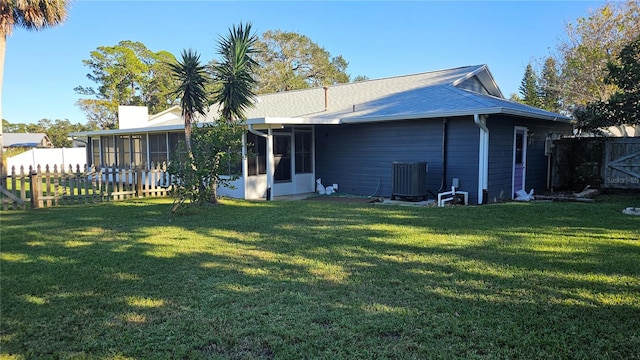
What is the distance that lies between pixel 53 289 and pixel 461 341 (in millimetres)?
3758

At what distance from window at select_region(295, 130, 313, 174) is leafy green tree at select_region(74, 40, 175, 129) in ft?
101

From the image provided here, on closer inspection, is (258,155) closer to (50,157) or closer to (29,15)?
(29,15)

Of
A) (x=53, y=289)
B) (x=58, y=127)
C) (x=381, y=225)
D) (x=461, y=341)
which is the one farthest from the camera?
(x=58, y=127)

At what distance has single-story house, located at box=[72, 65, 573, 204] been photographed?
10148mm

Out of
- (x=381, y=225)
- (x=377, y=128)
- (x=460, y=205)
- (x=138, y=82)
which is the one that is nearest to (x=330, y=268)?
(x=381, y=225)

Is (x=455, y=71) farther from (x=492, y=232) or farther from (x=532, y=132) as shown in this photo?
(x=492, y=232)

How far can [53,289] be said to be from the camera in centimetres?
402

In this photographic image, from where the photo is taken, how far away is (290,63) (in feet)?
123

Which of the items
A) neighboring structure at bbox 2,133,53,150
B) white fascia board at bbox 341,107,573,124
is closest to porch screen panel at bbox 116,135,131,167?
white fascia board at bbox 341,107,573,124

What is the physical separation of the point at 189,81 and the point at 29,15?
8.17 metres

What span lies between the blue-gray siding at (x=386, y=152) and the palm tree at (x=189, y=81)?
428 centimetres

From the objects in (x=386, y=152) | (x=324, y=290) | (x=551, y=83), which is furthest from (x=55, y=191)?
(x=551, y=83)

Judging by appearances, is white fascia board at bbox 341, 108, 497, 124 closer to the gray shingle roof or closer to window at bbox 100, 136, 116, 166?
the gray shingle roof

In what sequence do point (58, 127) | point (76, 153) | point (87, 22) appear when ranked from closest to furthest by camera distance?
point (87, 22) < point (76, 153) < point (58, 127)
